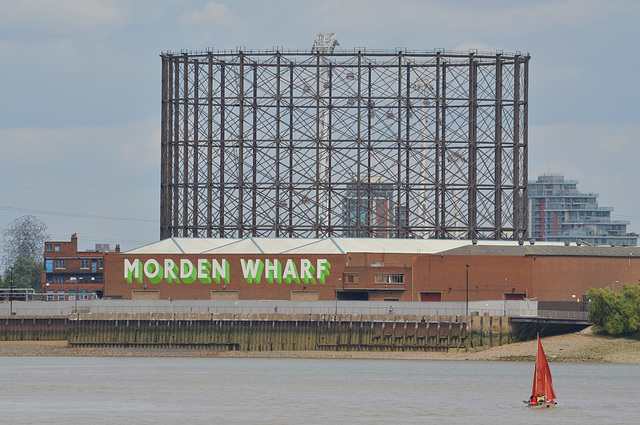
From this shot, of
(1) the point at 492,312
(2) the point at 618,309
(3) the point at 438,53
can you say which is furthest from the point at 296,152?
(2) the point at 618,309

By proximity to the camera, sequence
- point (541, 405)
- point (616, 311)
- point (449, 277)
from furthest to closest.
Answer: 1. point (449, 277)
2. point (616, 311)
3. point (541, 405)

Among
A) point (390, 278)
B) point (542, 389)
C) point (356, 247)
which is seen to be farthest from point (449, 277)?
point (542, 389)

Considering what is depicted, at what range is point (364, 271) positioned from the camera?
104m

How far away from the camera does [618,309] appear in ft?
303

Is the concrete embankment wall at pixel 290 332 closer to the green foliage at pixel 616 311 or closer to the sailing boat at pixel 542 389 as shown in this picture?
the green foliage at pixel 616 311

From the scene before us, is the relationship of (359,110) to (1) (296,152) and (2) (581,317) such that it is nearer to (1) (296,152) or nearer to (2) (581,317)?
(1) (296,152)

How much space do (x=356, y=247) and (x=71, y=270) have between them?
167 ft

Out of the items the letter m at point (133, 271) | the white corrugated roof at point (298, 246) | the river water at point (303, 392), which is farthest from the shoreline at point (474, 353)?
the white corrugated roof at point (298, 246)

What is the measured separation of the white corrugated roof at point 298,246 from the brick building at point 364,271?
104 mm

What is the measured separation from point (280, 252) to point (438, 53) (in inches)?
847

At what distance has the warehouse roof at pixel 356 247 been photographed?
343 feet

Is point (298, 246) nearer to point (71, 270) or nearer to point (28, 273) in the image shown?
point (71, 270)

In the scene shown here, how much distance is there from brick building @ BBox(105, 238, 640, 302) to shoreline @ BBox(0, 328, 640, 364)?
9.16 metres

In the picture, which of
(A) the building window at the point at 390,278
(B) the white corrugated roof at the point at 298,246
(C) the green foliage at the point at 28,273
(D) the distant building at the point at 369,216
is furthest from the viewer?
(C) the green foliage at the point at 28,273
